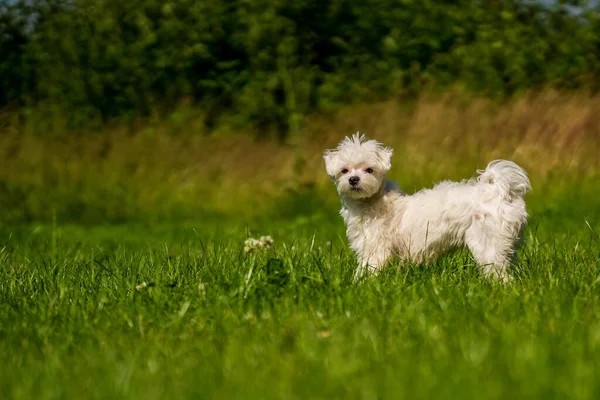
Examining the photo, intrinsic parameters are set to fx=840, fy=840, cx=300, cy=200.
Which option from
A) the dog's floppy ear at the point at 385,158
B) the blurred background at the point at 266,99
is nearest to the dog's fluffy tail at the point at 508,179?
the dog's floppy ear at the point at 385,158

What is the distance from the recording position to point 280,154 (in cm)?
1177

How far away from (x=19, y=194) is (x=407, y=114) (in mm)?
5402

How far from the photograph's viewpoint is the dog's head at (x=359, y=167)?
5.45 metres

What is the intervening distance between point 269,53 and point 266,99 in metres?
0.69

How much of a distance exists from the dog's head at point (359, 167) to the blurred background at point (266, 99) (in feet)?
13.7

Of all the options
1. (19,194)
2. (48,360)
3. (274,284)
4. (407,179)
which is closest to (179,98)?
(19,194)

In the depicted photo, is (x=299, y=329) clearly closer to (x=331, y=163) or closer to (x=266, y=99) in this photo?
(x=331, y=163)

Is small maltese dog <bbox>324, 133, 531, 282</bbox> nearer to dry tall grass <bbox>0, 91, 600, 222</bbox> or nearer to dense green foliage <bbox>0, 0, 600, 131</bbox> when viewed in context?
dry tall grass <bbox>0, 91, 600, 222</bbox>

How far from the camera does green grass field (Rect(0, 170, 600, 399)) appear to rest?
3.06 m

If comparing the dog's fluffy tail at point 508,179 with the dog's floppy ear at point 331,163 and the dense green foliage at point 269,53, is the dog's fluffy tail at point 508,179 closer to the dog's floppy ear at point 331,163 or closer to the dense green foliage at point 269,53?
the dog's floppy ear at point 331,163

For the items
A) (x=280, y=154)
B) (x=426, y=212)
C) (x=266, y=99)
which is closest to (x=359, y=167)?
(x=426, y=212)

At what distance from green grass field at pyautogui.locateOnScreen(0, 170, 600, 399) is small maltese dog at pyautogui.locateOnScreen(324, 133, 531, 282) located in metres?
0.17

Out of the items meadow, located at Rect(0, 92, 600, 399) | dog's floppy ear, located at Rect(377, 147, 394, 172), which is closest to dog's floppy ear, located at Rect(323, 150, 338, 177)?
dog's floppy ear, located at Rect(377, 147, 394, 172)

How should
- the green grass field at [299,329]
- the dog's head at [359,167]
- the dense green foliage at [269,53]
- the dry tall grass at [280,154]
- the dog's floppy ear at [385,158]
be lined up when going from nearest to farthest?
the green grass field at [299,329]
the dog's head at [359,167]
the dog's floppy ear at [385,158]
the dry tall grass at [280,154]
the dense green foliage at [269,53]
